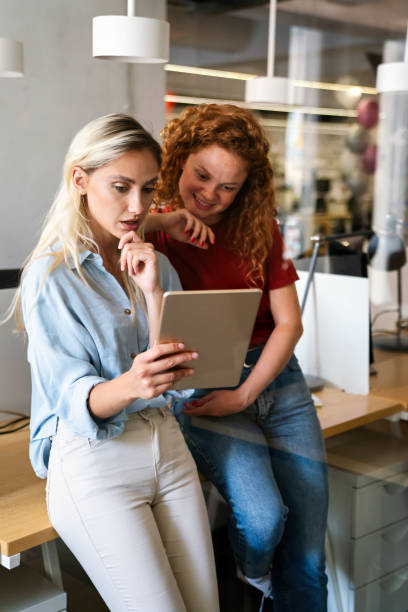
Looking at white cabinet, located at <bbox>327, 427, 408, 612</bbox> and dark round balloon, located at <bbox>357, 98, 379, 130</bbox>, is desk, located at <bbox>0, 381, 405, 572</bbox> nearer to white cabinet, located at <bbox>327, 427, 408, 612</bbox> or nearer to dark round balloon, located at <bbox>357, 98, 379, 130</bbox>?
white cabinet, located at <bbox>327, 427, 408, 612</bbox>

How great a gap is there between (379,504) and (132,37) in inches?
40.3

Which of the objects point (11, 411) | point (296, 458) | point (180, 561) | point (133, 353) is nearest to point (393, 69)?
point (133, 353)

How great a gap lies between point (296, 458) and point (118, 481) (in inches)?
18.1

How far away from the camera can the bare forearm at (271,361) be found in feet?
4.67

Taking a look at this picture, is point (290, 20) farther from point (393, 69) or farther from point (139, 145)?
point (139, 145)

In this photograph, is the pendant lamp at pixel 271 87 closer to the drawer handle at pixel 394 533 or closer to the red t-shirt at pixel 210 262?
the red t-shirt at pixel 210 262

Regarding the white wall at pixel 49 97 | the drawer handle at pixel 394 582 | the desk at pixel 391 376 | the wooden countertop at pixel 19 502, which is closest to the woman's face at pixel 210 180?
the white wall at pixel 49 97

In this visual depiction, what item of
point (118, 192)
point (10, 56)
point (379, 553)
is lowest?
point (379, 553)

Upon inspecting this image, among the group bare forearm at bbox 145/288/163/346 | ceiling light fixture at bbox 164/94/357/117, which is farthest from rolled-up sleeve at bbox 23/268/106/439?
ceiling light fixture at bbox 164/94/357/117

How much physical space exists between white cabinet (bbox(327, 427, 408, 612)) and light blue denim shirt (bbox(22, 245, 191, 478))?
492mm

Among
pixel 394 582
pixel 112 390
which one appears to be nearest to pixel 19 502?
pixel 112 390

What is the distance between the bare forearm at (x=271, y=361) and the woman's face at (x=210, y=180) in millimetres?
283

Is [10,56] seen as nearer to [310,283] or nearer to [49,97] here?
[49,97]

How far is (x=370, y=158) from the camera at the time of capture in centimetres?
120
